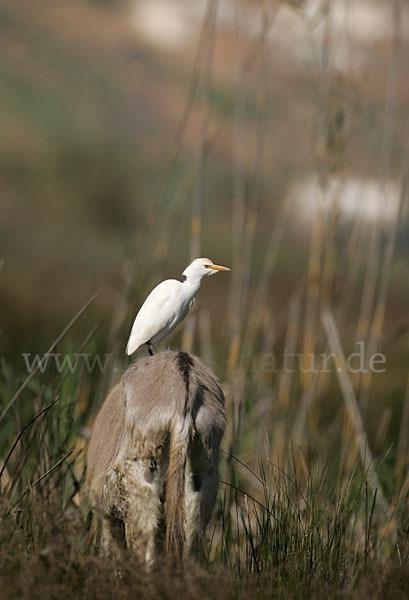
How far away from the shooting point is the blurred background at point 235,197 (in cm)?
418

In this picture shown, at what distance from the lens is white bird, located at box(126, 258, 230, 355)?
2.66 meters

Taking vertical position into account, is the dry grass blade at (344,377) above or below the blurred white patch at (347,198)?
below

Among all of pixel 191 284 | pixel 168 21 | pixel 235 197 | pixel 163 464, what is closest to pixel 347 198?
pixel 235 197

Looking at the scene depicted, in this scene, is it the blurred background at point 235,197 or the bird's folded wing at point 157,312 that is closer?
the bird's folded wing at point 157,312

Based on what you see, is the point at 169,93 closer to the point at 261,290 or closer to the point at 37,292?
the point at 37,292

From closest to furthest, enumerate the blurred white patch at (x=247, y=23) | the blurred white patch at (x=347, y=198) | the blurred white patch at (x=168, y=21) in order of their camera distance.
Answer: the blurred white patch at (x=347, y=198)
the blurred white patch at (x=247, y=23)
the blurred white patch at (x=168, y=21)

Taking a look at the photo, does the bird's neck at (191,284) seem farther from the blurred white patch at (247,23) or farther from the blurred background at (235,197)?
the blurred white patch at (247,23)

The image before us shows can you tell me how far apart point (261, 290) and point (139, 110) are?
7.97 meters

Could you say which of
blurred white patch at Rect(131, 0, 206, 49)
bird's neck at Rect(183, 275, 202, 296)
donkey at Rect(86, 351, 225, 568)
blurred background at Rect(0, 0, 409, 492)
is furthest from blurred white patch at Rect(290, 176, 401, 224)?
blurred white patch at Rect(131, 0, 206, 49)

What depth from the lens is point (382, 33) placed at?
4742mm

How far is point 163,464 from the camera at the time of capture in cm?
256

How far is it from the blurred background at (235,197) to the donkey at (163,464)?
0.37m

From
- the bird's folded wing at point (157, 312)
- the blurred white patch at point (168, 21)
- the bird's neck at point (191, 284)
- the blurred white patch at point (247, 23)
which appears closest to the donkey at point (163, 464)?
the bird's folded wing at point (157, 312)

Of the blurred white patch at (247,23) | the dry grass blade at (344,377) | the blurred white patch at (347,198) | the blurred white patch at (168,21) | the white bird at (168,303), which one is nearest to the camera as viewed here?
the white bird at (168,303)
